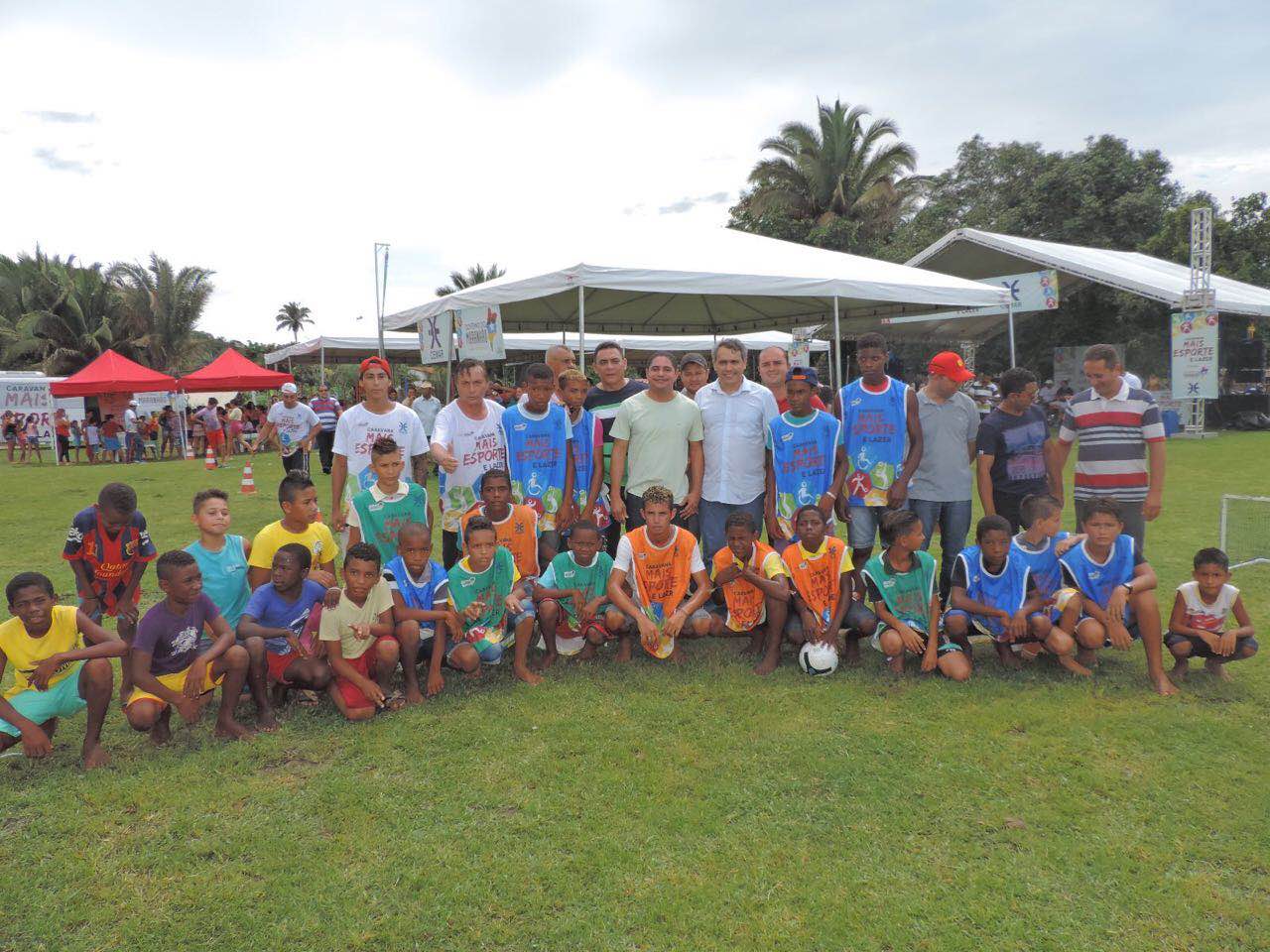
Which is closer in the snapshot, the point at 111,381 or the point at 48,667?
the point at 48,667

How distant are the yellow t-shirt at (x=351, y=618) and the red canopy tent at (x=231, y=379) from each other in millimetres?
19745

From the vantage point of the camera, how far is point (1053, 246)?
1986 cm

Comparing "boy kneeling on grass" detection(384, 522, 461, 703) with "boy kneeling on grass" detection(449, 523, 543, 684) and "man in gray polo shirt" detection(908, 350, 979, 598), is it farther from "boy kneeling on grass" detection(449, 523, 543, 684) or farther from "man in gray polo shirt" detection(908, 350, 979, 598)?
"man in gray polo shirt" detection(908, 350, 979, 598)

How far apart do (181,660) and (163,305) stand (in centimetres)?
4267

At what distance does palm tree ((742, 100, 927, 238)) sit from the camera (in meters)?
32.6

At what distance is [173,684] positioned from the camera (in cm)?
405

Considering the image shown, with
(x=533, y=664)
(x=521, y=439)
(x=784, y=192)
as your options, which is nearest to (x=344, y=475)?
(x=521, y=439)

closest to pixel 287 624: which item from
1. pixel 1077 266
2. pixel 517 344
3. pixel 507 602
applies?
pixel 507 602

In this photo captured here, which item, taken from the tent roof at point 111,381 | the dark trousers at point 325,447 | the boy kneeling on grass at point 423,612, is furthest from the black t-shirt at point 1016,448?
the tent roof at point 111,381

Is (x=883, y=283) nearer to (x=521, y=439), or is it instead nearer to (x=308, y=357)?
(x=521, y=439)

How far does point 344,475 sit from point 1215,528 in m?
8.25

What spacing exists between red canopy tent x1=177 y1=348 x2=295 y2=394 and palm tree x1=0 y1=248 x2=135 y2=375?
66.7 feet

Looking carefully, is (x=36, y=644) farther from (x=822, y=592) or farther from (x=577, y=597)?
(x=822, y=592)

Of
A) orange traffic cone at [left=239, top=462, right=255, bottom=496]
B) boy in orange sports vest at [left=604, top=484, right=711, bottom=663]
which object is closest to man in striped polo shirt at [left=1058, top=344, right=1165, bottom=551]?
boy in orange sports vest at [left=604, top=484, right=711, bottom=663]
